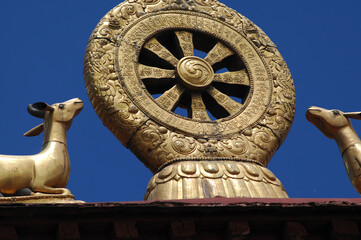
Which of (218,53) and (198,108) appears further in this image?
(218,53)

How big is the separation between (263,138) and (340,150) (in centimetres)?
112

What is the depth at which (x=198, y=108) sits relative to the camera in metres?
11.9

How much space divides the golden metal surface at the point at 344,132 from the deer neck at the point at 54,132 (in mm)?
3609

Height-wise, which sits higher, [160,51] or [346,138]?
[160,51]

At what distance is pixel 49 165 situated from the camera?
9.54 m

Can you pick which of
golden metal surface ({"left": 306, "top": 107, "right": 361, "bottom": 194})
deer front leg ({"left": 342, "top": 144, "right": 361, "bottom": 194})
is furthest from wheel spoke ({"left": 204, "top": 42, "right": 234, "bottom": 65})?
deer front leg ({"left": 342, "top": 144, "right": 361, "bottom": 194})

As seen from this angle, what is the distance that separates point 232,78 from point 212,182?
2426 mm

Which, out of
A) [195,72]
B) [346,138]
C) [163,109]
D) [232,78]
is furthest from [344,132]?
[163,109]

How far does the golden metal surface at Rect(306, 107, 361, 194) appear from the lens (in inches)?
422

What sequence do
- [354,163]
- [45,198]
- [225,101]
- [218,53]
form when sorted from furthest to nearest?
[218,53]
[225,101]
[354,163]
[45,198]

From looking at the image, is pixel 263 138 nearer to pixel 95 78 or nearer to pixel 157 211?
pixel 95 78

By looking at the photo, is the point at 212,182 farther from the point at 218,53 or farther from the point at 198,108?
the point at 218,53

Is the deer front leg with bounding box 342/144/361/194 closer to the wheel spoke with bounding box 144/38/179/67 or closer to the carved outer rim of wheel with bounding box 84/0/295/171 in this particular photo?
the carved outer rim of wheel with bounding box 84/0/295/171

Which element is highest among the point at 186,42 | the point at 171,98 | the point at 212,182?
the point at 186,42
